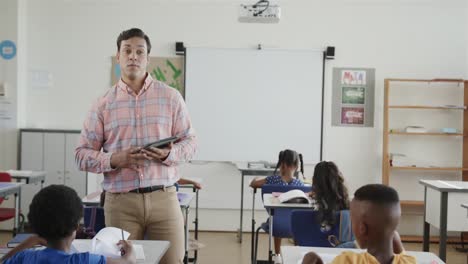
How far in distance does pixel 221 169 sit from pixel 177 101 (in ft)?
13.9

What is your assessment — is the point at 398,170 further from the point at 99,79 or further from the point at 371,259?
the point at 371,259

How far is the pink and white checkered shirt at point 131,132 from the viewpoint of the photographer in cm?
203

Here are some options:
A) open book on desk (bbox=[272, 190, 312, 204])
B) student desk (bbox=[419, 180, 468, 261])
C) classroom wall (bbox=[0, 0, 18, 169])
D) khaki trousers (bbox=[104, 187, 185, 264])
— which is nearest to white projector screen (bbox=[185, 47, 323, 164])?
student desk (bbox=[419, 180, 468, 261])

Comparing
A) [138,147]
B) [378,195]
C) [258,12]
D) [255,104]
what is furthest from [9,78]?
[378,195]

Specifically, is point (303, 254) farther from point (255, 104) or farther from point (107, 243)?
point (255, 104)

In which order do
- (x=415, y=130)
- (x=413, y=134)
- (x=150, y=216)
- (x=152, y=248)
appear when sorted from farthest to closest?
(x=413, y=134) < (x=415, y=130) < (x=150, y=216) < (x=152, y=248)

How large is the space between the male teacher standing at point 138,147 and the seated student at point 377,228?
76cm

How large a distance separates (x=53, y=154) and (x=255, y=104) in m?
2.56

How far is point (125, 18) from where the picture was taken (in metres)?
6.36

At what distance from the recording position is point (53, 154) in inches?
239

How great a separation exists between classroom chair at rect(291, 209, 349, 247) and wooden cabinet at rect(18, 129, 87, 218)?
Result: 3812mm

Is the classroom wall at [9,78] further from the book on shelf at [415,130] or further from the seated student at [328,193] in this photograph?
the book on shelf at [415,130]

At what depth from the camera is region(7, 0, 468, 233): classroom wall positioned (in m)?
6.30

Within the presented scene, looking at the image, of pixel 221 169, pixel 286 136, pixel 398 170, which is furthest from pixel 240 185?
pixel 398 170
